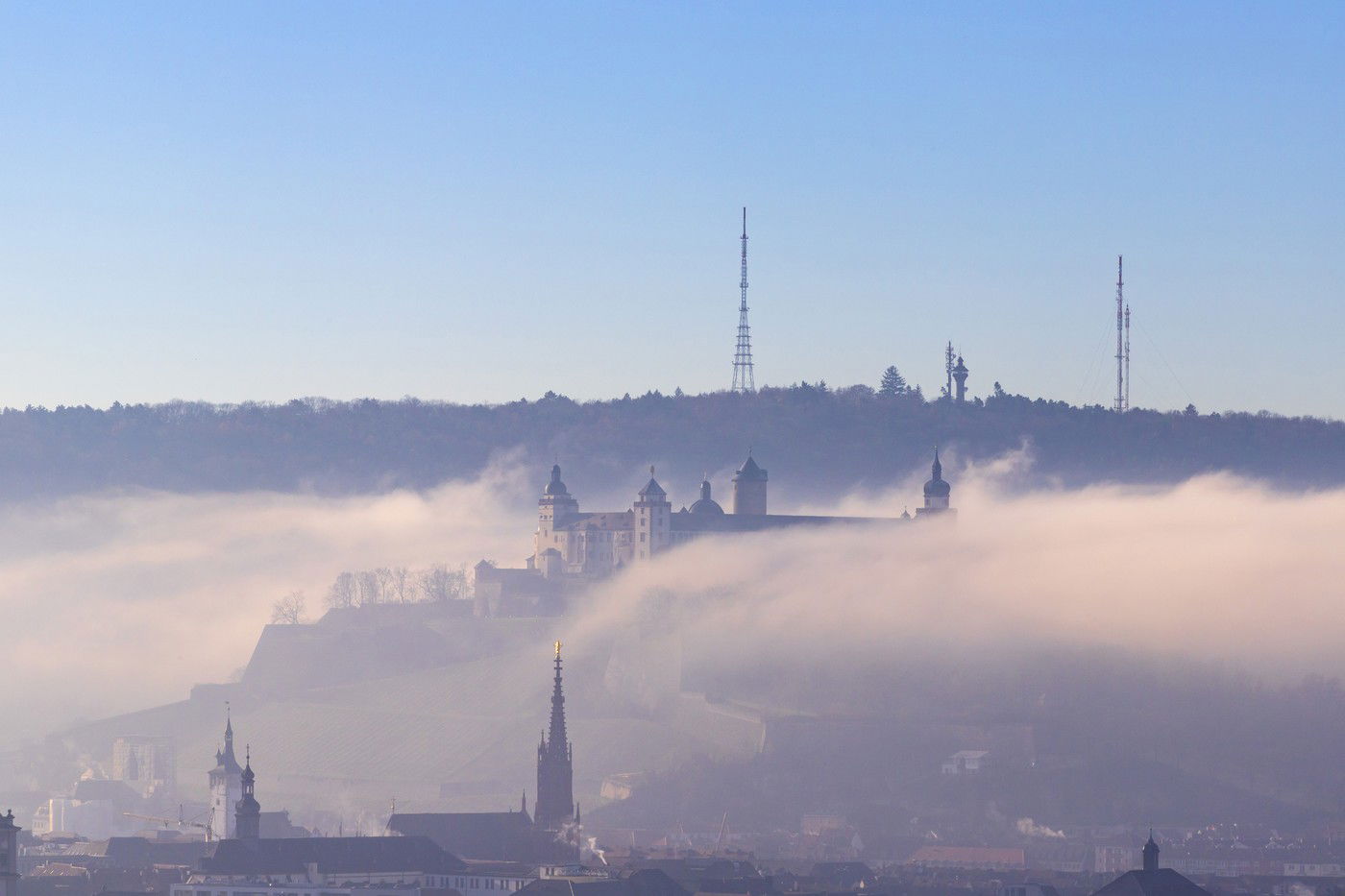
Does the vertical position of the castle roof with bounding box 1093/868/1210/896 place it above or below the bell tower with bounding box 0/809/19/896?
below

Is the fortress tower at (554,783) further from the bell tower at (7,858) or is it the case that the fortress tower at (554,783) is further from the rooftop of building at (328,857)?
the bell tower at (7,858)

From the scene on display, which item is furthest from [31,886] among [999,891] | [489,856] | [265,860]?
[999,891]

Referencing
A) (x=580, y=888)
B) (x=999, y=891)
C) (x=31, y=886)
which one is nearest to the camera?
(x=580, y=888)

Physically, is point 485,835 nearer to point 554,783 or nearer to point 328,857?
point 554,783

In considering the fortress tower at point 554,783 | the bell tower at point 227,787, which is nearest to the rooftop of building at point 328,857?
the fortress tower at point 554,783

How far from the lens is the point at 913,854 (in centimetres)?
19838

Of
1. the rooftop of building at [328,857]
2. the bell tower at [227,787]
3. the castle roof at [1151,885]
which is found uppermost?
the castle roof at [1151,885]

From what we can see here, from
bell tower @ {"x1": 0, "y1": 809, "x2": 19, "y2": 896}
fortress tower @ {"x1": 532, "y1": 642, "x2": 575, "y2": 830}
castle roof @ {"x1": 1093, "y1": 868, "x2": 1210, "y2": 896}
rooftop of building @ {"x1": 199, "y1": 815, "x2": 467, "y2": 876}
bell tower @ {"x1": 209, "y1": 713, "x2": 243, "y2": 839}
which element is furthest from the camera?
bell tower @ {"x1": 209, "y1": 713, "x2": 243, "y2": 839}

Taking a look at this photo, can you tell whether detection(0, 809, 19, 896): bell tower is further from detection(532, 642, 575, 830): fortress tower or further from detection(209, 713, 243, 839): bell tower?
detection(209, 713, 243, 839): bell tower

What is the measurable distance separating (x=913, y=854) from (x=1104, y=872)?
55.2 feet

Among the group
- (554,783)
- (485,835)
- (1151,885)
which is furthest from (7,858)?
(554,783)

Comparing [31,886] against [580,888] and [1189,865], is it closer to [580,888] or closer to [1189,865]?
[580,888]

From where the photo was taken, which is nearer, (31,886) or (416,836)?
(31,886)

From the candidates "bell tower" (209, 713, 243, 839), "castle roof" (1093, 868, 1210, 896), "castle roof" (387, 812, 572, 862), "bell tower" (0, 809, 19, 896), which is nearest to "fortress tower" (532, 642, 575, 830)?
"castle roof" (387, 812, 572, 862)
